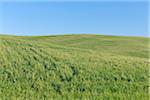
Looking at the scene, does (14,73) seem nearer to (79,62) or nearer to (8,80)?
(8,80)

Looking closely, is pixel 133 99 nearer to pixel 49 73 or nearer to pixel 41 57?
pixel 49 73

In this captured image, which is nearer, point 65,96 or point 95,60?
point 65,96

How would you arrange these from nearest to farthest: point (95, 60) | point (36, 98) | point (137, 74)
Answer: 1. point (36, 98)
2. point (137, 74)
3. point (95, 60)

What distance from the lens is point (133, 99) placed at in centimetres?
1341

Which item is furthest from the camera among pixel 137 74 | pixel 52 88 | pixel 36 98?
pixel 137 74

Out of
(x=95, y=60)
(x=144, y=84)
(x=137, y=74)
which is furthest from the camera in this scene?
(x=95, y=60)

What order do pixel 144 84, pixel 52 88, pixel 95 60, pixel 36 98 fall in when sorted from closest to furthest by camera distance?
pixel 36 98, pixel 52 88, pixel 144 84, pixel 95 60

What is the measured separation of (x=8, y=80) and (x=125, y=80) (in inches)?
199

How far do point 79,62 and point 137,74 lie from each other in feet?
9.35

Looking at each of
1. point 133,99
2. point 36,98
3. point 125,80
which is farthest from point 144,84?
point 36,98

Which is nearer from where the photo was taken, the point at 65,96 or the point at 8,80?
the point at 65,96

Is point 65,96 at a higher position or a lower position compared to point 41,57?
lower

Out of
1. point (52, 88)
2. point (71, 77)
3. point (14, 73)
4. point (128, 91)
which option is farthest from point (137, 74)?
point (14, 73)

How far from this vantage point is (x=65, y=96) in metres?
13.6
